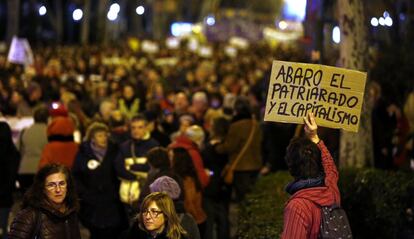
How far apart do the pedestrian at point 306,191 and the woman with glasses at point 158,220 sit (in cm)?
80

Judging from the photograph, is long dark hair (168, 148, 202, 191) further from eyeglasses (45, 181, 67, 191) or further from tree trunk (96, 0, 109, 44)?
tree trunk (96, 0, 109, 44)

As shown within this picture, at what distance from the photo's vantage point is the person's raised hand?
269 inches

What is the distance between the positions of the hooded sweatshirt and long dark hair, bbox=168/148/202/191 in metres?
1.97

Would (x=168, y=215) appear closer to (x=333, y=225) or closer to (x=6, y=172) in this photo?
(x=333, y=225)

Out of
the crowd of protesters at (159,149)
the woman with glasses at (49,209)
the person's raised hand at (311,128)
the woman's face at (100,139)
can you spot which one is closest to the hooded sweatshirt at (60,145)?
the crowd of protesters at (159,149)

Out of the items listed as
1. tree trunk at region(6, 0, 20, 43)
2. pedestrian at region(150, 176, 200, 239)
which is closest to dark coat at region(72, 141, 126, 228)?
pedestrian at region(150, 176, 200, 239)

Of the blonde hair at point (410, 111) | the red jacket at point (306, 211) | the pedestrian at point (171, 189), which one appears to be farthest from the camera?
the blonde hair at point (410, 111)

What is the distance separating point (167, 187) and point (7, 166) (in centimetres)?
265

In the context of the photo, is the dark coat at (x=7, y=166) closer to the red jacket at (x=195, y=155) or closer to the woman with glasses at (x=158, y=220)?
the red jacket at (x=195, y=155)

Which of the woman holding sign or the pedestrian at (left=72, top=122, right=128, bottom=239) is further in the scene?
the woman holding sign

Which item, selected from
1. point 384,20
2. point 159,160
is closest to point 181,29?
point 384,20

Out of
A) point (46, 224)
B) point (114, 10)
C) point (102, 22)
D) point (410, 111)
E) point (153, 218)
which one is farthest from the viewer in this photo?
point (102, 22)

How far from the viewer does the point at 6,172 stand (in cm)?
1009

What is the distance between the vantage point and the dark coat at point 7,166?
Answer: 10.0 metres
